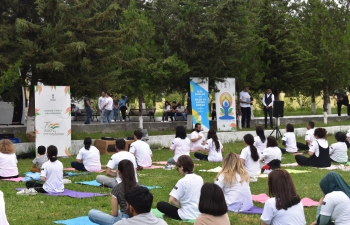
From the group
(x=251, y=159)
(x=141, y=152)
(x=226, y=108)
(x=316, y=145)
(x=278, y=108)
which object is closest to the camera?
(x=251, y=159)

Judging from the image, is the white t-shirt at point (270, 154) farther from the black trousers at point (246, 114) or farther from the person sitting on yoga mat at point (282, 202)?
the black trousers at point (246, 114)

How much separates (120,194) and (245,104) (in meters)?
19.5

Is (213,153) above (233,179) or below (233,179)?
below

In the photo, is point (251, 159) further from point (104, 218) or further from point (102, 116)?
point (102, 116)

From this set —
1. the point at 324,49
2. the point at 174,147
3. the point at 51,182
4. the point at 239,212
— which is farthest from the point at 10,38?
the point at 324,49

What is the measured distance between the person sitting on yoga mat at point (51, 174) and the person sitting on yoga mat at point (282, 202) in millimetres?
5869

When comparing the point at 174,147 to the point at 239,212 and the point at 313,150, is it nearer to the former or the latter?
the point at 313,150

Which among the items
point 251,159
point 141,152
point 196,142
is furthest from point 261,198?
point 196,142

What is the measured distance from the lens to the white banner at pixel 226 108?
25.3 metres

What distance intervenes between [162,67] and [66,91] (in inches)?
233

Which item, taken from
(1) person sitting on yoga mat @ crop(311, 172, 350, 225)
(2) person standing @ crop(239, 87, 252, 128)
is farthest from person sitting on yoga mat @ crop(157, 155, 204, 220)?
(2) person standing @ crop(239, 87, 252, 128)

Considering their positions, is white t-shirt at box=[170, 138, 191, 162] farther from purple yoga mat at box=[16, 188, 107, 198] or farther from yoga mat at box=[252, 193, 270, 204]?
yoga mat at box=[252, 193, 270, 204]

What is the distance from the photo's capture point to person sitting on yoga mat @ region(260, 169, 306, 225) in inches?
258

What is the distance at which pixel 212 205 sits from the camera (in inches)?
241
